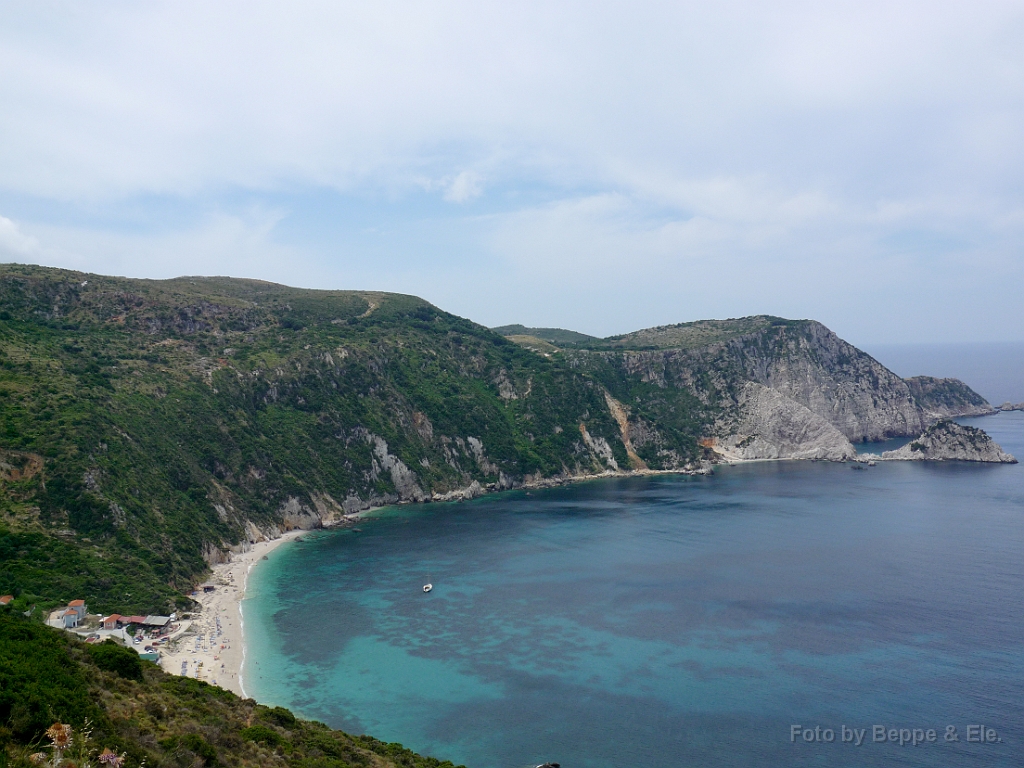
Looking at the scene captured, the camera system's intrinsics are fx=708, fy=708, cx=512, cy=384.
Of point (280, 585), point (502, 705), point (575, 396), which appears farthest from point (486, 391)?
point (502, 705)

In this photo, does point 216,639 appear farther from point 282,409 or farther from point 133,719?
point 282,409

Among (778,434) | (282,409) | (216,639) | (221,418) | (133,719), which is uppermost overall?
(282,409)

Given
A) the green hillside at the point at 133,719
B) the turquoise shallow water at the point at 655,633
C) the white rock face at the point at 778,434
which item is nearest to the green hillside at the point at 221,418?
the turquoise shallow water at the point at 655,633

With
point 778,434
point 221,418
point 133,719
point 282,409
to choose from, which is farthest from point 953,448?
point 133,719

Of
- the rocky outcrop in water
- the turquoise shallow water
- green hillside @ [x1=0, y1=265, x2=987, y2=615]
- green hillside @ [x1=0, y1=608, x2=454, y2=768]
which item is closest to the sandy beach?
the turquoise shallow water

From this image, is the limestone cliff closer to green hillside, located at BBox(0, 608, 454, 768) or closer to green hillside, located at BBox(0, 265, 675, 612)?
green hillside, located at BBox(0, 265, 675, 612)

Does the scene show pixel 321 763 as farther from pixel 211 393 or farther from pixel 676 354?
pixel 676 354
